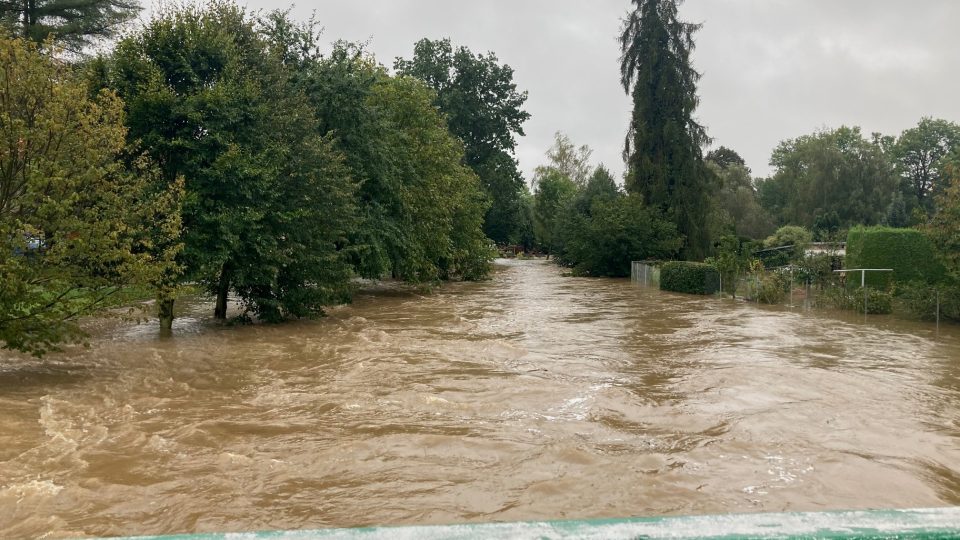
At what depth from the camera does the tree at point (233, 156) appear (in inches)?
658

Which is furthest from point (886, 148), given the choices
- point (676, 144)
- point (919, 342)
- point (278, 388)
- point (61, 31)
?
point (278, 388)

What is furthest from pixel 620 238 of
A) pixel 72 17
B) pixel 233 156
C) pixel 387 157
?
pixel 233 156

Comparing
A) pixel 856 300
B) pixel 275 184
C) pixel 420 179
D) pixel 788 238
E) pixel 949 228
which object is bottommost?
pixel 856 300

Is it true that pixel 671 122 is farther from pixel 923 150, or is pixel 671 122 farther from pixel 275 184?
pixel 923 150

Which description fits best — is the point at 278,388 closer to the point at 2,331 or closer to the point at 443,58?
the point at 2,331

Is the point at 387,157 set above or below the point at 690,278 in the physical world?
above

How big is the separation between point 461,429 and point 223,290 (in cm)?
1251

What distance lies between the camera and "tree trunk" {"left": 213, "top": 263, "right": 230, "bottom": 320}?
59.9 feet

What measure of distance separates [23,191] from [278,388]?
5.30 m

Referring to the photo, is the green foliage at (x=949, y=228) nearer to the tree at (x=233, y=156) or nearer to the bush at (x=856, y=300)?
the bush at (x=856, y=300)

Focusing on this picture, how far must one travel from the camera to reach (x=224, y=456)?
306 inches

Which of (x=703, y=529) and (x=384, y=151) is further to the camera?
(x=384, y=151)

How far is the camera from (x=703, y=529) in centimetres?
159

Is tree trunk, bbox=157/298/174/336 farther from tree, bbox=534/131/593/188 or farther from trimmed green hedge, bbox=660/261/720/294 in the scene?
tree, bbox=534/131/593/188
